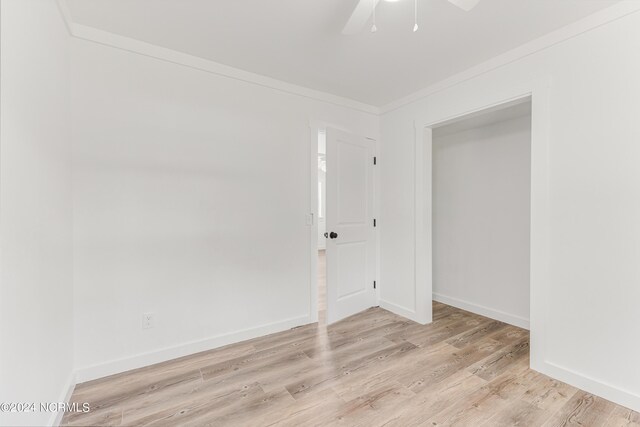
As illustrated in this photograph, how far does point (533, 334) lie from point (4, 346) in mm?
3027

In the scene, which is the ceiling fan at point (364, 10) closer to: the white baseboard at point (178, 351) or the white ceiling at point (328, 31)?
the white ceiling at point (328, 31)

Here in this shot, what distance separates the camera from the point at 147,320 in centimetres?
219

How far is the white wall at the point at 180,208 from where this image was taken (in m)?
2.02

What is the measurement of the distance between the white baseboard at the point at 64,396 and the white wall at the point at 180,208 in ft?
0.29

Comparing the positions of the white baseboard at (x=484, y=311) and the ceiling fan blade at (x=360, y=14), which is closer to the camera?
the ceiling fan blade at (x=360, y=14)

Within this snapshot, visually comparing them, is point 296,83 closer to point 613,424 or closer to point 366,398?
point 366,398

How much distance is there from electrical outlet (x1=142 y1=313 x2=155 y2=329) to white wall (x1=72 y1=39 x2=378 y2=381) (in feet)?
0.12

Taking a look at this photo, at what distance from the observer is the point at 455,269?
364 centimetres

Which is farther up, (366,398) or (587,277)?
(587,277)

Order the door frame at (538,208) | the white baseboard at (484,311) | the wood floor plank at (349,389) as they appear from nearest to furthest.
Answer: the wood floor plank at (349,389) → the door frame at (538,208) → the white baseboard at (484,311)

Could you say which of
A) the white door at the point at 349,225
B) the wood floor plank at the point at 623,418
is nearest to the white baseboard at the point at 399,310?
the white door at the point at 349,225

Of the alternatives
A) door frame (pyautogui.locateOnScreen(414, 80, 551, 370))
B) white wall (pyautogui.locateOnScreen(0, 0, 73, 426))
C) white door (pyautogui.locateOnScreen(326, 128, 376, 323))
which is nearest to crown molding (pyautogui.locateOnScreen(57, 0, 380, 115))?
white wall (pyautogui.locateOnScreen(0, 0, 73, 426))

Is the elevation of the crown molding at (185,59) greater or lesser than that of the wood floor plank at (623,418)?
greater

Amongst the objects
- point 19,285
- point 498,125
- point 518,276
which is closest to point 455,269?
point 518,276
